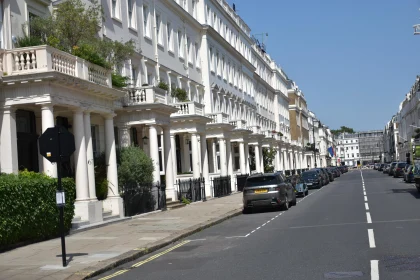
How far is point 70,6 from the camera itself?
2180cm

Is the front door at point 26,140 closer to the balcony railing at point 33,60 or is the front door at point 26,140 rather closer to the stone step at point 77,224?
the balcony railing at point 33,60

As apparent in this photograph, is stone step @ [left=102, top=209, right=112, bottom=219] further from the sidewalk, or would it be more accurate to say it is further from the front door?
the front door

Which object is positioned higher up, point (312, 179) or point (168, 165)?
point (168, 165)

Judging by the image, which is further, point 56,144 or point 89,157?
point 89,157

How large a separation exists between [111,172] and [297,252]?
12126mm

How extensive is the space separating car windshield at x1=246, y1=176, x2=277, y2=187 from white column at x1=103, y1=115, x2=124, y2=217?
247 inches

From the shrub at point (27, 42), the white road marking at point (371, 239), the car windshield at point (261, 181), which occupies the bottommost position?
the white road marking at point (371, 239)

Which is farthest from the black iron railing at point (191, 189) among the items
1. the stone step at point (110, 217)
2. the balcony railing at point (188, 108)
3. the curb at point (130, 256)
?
the curb at point (130, 256)

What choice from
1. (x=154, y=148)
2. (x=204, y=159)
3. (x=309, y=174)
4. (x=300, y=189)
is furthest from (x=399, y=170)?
(x=154, y=148)

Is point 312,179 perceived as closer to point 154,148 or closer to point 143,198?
point 154,148

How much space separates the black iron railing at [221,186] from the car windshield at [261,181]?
520 inches

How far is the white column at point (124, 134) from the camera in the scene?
92.2 feet

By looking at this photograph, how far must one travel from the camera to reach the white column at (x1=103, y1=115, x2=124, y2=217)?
939 inches

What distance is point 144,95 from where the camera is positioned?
28172mm
